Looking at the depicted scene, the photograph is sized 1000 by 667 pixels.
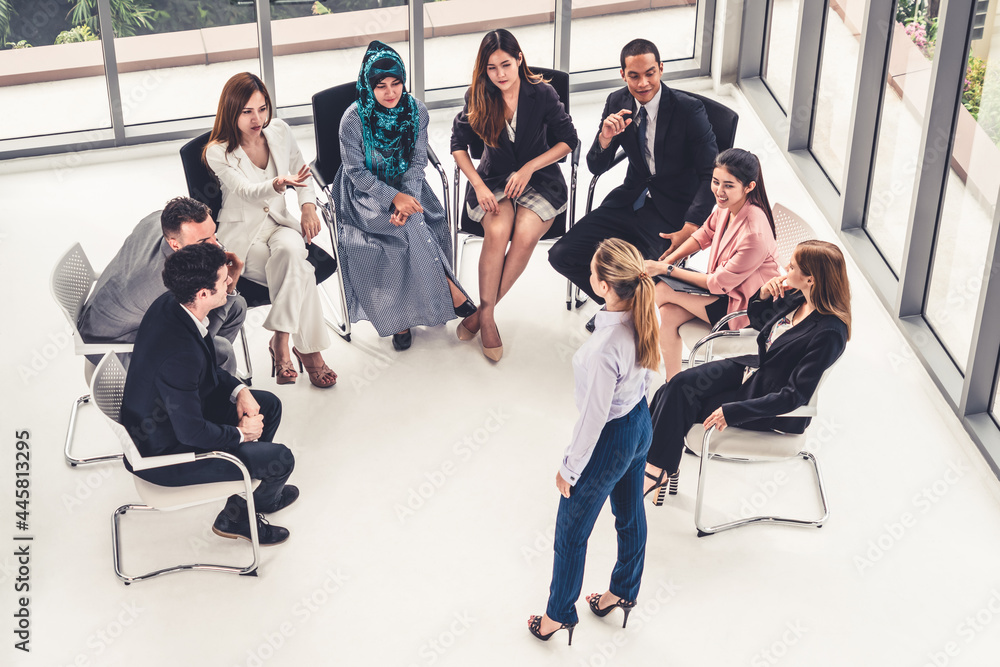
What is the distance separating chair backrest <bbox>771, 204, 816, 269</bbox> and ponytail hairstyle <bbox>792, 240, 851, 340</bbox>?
822 millimetres

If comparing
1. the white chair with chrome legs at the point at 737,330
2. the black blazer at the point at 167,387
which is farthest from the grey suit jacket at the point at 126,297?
the white chair with chrome legs at the point at 737,330

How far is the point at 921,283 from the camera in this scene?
5.04 m

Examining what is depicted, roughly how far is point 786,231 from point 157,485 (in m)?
2.65

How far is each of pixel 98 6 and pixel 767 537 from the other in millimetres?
4677

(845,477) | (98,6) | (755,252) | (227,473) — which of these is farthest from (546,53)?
(227,473)

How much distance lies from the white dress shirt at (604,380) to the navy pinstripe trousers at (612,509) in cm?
6

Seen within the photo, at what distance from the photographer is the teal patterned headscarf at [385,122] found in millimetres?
4770

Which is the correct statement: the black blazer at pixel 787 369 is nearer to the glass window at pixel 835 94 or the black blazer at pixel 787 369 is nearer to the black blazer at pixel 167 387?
the black blazer at pixel 167 387

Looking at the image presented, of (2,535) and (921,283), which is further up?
(921,283)

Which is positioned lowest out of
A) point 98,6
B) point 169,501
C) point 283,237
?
point 169,501

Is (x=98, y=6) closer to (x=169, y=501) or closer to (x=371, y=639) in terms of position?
(x=169, y=501)

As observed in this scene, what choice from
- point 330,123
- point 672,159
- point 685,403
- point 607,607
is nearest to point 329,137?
point 330,123

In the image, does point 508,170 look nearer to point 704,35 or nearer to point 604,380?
point 604,380

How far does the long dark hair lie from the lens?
14.9 feet
